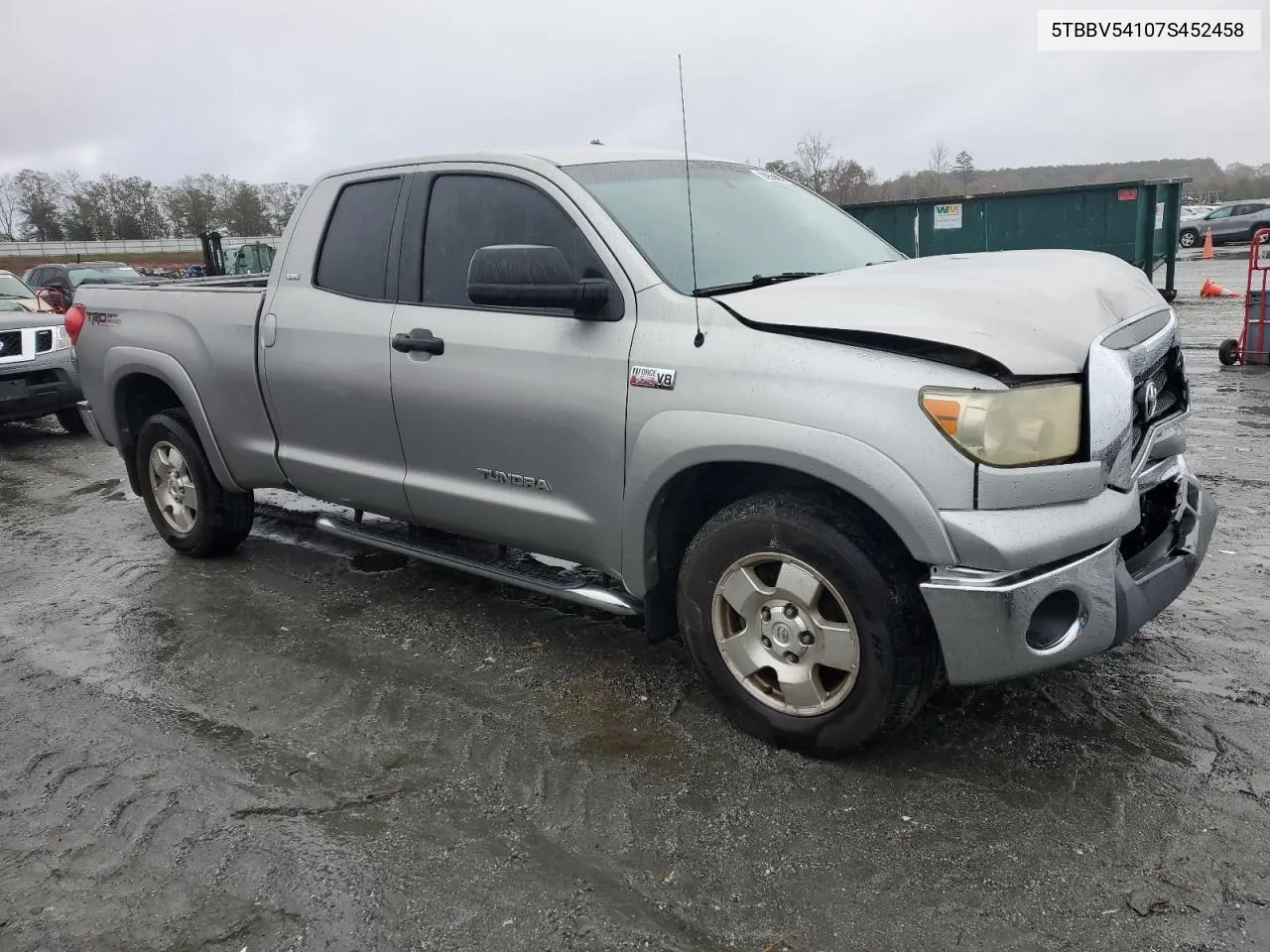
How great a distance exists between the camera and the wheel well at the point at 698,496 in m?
3.09

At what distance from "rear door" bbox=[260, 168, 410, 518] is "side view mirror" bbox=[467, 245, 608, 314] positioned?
2.94 feet

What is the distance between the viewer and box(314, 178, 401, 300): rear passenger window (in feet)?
13.7

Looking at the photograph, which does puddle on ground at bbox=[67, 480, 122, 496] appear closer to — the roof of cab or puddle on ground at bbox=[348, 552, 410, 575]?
puddle on ground at bbox=[348, 552, 410, 575]

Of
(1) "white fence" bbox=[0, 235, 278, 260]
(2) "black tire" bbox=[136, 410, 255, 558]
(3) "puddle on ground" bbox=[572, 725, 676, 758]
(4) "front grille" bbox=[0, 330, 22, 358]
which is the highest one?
(1) "white fence" bbox=[0, 235, 278, 260]

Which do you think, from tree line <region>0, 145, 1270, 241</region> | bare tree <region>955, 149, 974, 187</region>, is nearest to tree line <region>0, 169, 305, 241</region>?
tree line <region>0, 145, 1270, 241</region>

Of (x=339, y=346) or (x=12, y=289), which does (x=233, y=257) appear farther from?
(x=339, y=346)

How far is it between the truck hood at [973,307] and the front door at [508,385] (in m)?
0.56

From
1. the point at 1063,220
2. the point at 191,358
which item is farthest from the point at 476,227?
the point at 1063,220

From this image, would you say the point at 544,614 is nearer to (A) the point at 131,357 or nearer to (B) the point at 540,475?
(B) the point at 540,475

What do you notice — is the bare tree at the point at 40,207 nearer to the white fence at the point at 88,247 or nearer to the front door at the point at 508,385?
the white fence at the point at 88,247

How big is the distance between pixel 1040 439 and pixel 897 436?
38 centimetres

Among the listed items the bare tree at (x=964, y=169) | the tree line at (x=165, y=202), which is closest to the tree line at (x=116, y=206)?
the tree line at (x=165, y=202)

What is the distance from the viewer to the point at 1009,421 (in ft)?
8.68

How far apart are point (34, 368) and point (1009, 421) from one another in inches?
369
